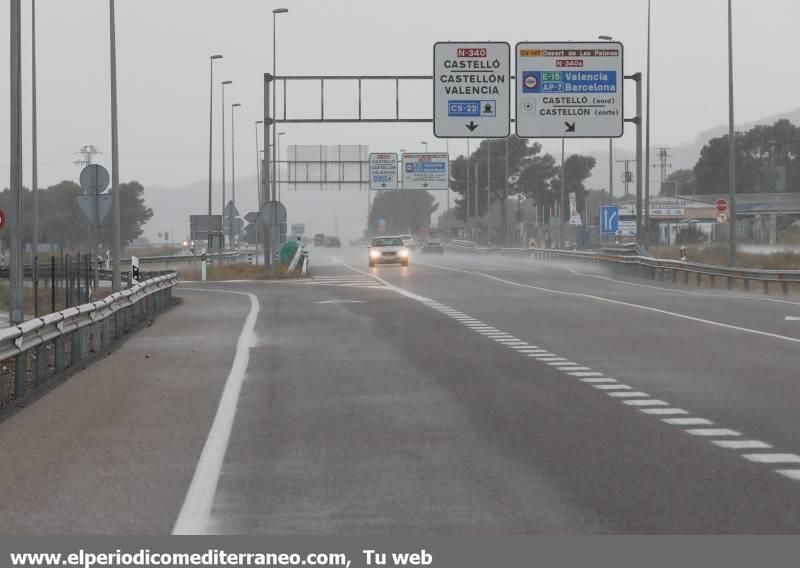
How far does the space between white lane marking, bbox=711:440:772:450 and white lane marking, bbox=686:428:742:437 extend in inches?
15.6

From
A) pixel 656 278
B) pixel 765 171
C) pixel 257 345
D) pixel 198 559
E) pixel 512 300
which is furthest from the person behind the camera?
pixel 765 171

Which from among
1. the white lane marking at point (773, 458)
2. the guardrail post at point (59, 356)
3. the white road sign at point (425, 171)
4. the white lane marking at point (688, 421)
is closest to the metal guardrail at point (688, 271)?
the white road sign at point (425, 171)

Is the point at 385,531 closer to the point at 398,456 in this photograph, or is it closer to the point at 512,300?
the point at 398,456

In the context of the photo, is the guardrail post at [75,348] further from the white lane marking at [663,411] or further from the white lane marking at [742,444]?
the white lane marking at [742,444]

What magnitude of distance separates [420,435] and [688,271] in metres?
38.0

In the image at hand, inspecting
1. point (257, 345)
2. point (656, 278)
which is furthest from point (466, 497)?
point (656, 278)

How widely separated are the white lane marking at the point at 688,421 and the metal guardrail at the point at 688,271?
26.9 metres

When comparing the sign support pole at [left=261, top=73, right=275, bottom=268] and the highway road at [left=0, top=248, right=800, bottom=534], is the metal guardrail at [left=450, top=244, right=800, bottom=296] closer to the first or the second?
the sign support pole at [left=261, top=73, right=275, bottom=268]

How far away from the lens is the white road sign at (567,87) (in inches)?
1897

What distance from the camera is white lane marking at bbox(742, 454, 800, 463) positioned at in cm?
993

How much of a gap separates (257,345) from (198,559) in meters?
14.4

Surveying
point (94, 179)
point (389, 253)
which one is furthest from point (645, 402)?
point (389, 253)

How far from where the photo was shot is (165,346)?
70.3 feet

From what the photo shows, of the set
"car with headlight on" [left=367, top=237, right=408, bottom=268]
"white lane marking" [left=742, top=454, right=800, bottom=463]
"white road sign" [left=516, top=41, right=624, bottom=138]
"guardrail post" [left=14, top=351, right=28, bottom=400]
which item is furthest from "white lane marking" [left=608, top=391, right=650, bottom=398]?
"car with headlight on" [left=367, top=237, right=408, bottom=268]
